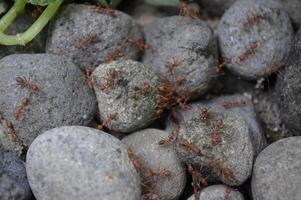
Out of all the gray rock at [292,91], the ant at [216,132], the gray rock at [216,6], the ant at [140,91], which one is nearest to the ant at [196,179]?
the ant at [216,132]

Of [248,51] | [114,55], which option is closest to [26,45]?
[114,55]

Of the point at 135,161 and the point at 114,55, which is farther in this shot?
the point at 114,55

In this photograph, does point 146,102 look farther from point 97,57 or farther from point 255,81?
point 255,81

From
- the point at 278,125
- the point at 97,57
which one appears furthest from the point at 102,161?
the point at 278,125

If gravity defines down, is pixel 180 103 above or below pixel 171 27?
below

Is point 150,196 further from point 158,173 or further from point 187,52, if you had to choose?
point 187,52

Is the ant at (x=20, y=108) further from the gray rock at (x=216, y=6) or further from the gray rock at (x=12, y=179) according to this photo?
the gray rock at (x=216, y=6)

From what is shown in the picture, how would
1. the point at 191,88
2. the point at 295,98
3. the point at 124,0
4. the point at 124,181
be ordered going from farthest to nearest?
the point at 124,0 → the point at 191,88 → the point at 295,98 → the point at 124,181
